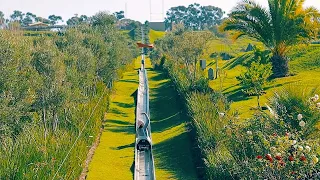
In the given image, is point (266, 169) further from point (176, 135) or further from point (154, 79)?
point (154, 79)

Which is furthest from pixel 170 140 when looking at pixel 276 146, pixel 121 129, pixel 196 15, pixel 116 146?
pixel 196 15

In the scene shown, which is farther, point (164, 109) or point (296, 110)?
point (164, 109)

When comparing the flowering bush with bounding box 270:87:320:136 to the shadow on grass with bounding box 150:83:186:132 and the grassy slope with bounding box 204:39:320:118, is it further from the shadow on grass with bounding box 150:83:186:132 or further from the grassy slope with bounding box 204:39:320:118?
the shadow on grass with bounding box 150:83:186:132

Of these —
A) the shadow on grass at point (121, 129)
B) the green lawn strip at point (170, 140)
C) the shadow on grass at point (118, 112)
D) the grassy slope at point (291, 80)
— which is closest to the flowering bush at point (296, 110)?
the green lawn strip at point (170, 140)

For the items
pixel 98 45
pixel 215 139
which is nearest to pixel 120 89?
pixel 98 45

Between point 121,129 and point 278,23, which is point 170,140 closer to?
point 121,129
